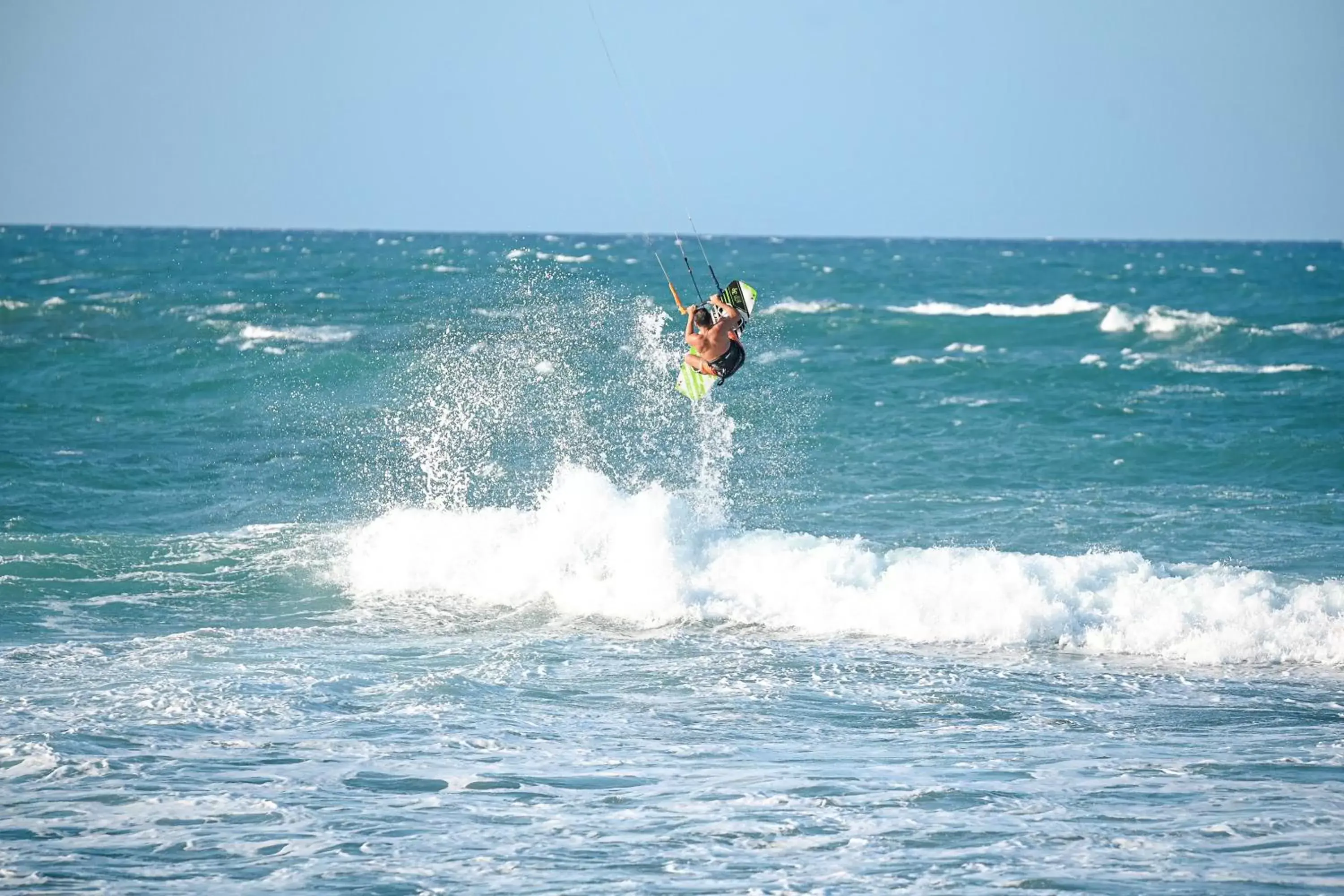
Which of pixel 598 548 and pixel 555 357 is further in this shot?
pixel 555 357

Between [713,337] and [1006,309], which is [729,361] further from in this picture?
[1006,309]

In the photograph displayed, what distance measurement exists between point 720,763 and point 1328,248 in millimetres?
162929

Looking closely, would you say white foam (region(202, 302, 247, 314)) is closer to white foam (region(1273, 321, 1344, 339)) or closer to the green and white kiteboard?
the green and white kiteboard

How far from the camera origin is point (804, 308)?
4138 centimetres

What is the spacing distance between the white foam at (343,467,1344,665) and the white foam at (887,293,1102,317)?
1072 inches

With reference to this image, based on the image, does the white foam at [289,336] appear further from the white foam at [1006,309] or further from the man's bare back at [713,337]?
the man's bare back at [713,337]

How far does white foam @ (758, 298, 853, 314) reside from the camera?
3997 cm

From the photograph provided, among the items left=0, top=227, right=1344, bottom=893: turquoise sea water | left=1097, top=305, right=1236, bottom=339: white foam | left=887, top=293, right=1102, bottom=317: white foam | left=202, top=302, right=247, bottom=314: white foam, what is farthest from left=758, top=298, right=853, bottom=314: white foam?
left=202, top=302, right=247, bottom=314: white foam

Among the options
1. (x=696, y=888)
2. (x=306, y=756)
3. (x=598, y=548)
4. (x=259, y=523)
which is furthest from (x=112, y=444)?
(x=696, y=888)

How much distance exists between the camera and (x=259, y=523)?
54.8ft

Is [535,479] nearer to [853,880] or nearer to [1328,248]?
[853,880]

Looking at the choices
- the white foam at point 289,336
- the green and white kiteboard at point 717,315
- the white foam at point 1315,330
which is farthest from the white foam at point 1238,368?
the green and white kiteboard at point 717,315

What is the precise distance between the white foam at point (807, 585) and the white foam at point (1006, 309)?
27217mm

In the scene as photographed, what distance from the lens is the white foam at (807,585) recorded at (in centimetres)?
1228
